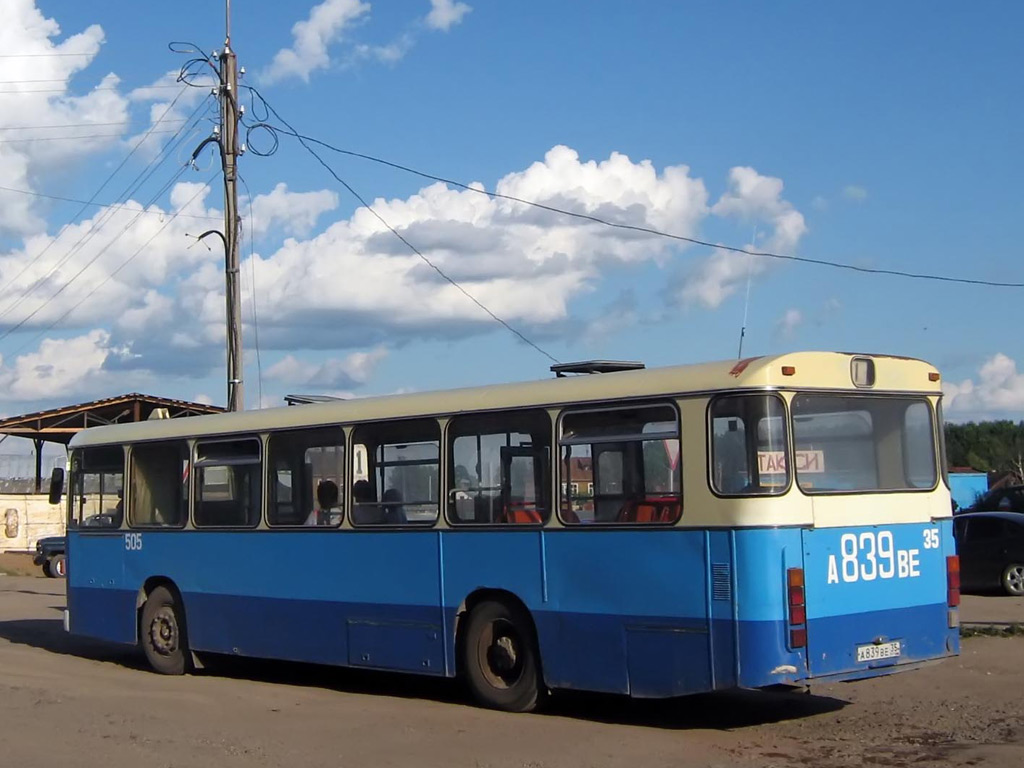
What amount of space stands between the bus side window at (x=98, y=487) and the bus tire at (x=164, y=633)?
1.08 metres

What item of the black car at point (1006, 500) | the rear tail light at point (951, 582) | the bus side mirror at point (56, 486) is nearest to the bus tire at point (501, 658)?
the rear tail light at point (951, 582)

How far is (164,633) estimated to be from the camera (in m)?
14.6

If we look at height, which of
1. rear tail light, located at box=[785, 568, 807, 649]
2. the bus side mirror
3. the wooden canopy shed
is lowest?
rear tail light, located at box=[785, 568, 807, 649]

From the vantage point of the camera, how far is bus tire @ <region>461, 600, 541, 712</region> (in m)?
10.8

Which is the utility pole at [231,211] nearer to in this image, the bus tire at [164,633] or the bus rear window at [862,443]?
the bus tire at [164,633]

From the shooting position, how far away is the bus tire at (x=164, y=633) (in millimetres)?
14414

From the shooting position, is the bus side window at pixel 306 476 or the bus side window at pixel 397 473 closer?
the bus side window at pixel 397 473

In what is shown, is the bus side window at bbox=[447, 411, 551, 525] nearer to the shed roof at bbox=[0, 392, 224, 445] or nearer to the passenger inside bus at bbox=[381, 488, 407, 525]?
the passenger inside bus at bbox=[381, 488, 407, 525]

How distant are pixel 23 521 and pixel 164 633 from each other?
103 ft

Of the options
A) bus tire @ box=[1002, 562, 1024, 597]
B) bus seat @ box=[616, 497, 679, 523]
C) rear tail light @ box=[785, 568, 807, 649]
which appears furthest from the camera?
bus tire @ box=[1002, 562, 1024, 597]

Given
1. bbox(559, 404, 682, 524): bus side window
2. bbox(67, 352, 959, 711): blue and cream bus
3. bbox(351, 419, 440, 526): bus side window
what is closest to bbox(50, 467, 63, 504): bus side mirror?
bbox(67, 352, 959, 711): blue and cream bus

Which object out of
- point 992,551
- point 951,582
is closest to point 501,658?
point 951,582

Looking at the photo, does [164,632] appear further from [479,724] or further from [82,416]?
[82,416]

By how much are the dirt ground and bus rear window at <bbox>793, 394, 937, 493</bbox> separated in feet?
5.99
